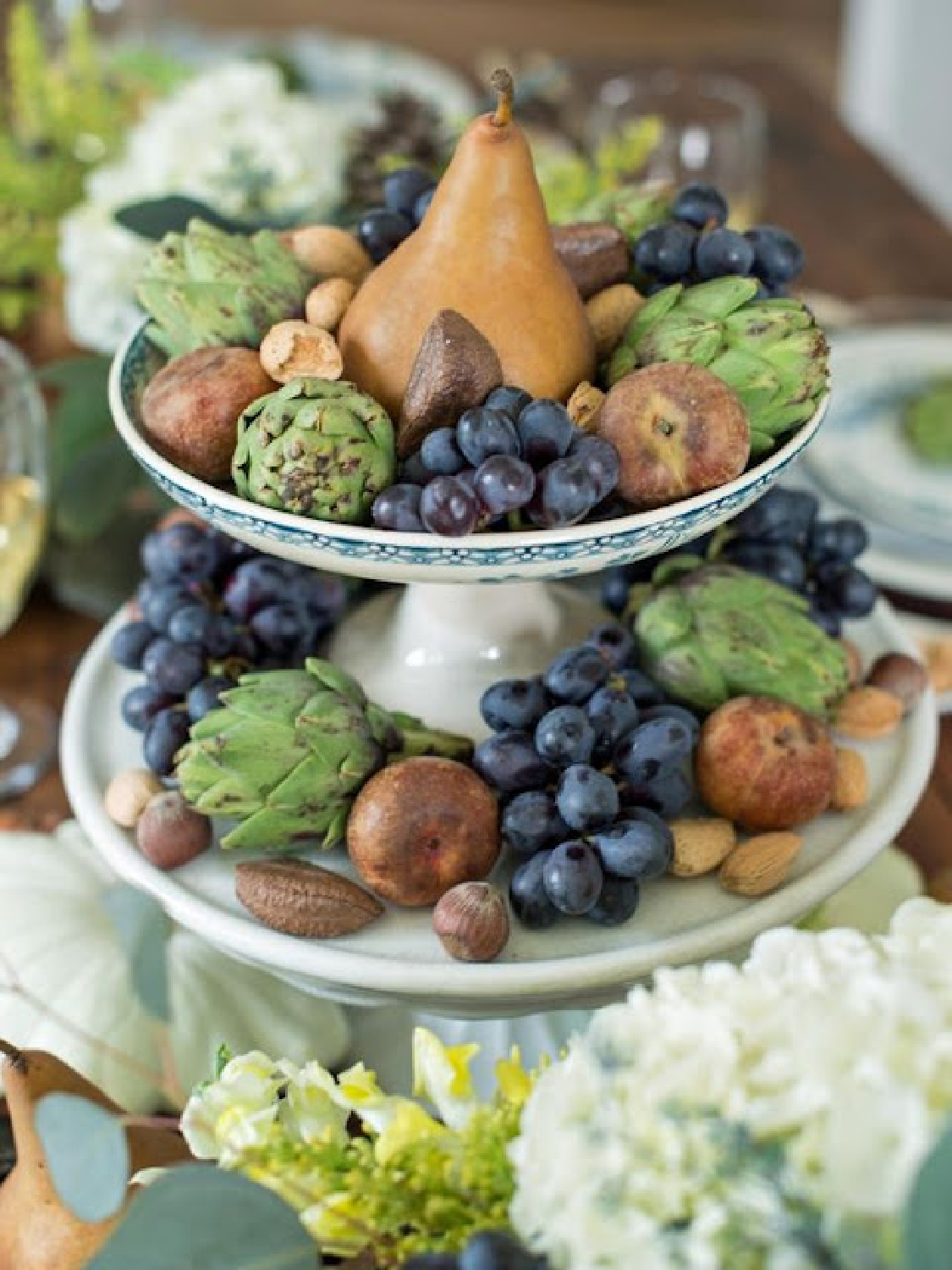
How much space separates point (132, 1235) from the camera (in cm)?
41

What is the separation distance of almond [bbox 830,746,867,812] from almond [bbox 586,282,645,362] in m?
0.20

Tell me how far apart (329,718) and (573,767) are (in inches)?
4.1

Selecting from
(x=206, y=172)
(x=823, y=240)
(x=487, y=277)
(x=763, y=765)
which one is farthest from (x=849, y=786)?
(x=823, y=240)

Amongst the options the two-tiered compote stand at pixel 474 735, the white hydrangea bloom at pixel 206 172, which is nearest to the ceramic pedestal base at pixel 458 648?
the two-tiered compote stand at pixel 474 735

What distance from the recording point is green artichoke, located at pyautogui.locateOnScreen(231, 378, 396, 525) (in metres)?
0.54

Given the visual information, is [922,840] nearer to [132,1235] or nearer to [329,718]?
→ [329,718]

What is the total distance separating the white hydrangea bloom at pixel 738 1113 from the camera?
1.19ft

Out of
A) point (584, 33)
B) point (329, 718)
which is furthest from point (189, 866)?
point (584, 33)

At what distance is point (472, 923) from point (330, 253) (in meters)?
0.30

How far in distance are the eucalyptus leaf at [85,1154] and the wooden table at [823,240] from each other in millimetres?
399

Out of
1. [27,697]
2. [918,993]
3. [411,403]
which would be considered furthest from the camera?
[27,697]

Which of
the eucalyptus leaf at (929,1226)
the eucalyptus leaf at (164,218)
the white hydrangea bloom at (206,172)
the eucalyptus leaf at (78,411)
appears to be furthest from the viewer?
the white hydrangea bloom at (206,172)

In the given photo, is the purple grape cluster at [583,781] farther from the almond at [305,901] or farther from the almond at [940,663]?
the almond at [940,663]

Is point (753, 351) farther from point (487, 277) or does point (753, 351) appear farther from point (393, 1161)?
point (393, 1161)
